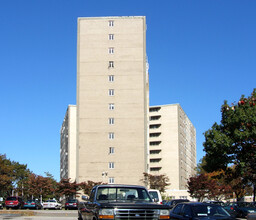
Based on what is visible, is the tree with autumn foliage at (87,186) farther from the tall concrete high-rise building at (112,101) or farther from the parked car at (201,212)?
the parked car at (201,212)

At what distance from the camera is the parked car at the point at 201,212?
1642 centimetres

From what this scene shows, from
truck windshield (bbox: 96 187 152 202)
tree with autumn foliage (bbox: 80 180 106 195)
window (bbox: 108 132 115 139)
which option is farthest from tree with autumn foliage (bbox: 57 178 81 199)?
truck windshield (bbox: 96 187 152 202)

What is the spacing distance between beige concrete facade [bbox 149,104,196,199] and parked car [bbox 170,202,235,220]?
321 feet

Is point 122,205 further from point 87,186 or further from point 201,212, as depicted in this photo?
point 87,186

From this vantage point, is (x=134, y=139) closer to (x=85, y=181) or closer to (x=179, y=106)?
(x=85, y=181)

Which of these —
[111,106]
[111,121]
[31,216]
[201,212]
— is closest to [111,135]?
[111,121]

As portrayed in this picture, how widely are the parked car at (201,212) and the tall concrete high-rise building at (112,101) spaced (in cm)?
5696

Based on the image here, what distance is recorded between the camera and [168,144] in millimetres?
118375

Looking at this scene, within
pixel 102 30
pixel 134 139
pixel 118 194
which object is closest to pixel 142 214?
pixel 118 194

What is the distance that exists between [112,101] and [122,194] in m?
61.5

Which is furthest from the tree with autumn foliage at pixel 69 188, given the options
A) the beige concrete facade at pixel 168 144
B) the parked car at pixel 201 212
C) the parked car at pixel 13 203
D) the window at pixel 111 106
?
the parked car at pixel 201 212

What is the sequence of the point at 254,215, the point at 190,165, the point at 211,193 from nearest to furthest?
the point at 254,215 → the point at 211,193 → the point at 190,165

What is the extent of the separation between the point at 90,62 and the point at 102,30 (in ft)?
20.9

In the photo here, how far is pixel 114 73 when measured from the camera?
77062mm
